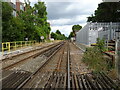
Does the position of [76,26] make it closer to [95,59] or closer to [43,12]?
[43,12]

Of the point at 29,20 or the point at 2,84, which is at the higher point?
the point at 29,20

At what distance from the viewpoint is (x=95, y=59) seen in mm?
8328

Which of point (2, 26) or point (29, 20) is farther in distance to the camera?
point (29, 20)

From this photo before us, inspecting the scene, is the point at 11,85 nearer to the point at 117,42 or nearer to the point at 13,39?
the point at 117,42

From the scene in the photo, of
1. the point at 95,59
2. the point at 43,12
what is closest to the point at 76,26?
the point at 43,12

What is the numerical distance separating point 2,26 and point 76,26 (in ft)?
379

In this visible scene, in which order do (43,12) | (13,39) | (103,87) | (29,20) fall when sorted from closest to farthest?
1. (103,87)
2. (13,39)
3. (29,20)
4. (43,12)

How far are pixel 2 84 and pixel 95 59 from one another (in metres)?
5.70

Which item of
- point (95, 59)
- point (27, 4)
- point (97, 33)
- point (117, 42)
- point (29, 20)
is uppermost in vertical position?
point (27, 4)

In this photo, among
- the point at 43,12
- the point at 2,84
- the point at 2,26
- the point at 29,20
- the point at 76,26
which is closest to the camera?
the point at 2,84

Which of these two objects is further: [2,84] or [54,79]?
[54,79]

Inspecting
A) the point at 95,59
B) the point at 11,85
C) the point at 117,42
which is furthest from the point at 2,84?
the point at 117,42

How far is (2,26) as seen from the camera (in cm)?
1933

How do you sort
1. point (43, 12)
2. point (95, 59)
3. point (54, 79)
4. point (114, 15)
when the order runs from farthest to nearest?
point (43, 12) < point (114, 15) < point (95, 59) < point (54, 79)
